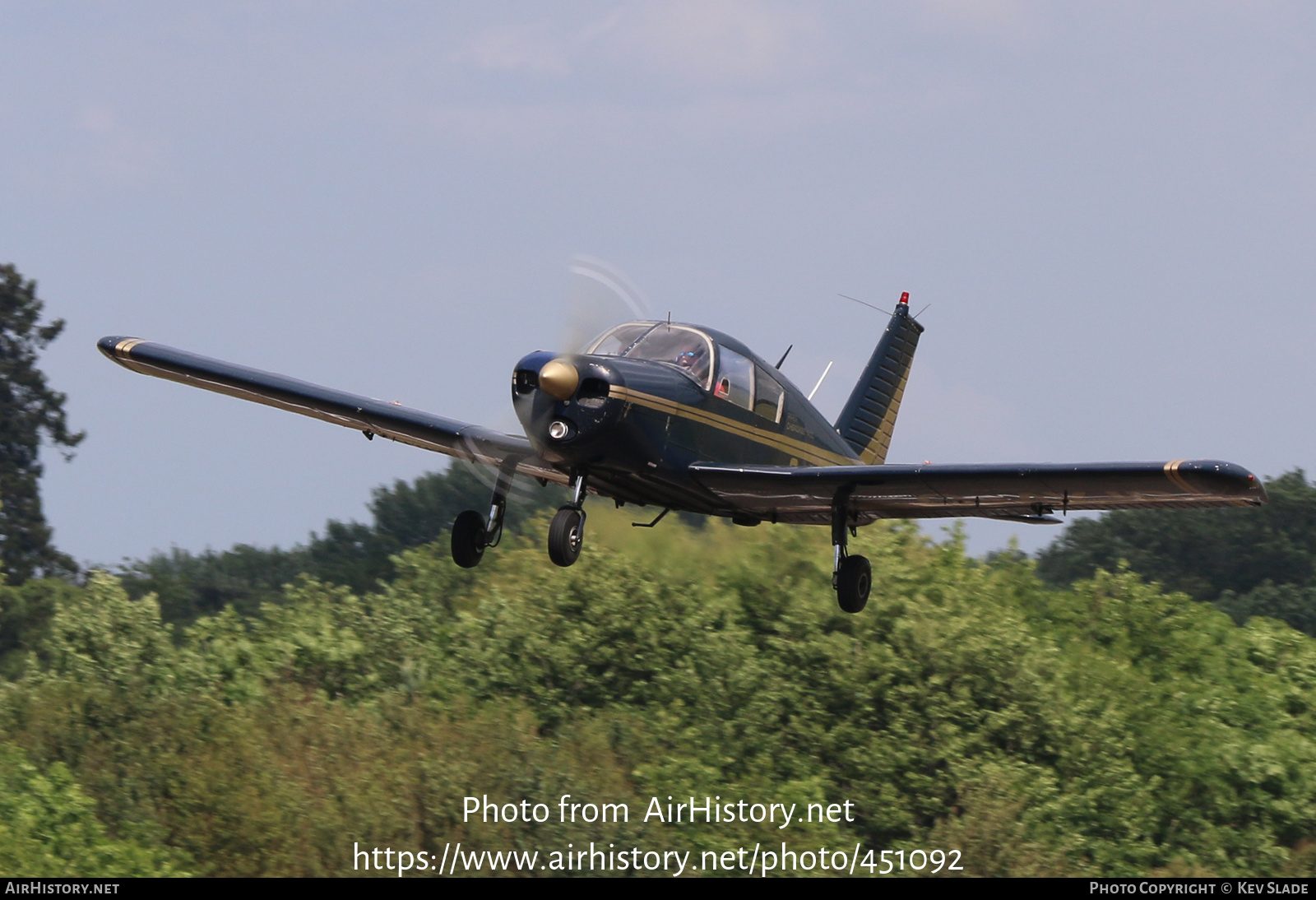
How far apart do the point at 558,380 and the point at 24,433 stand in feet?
223

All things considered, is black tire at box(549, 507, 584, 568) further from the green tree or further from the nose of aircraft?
the green tree

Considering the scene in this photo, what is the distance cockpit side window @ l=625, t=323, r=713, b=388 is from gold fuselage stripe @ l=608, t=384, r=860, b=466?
1.23ft

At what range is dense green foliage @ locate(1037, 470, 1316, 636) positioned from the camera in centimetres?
7462

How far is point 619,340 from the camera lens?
55.2 feet

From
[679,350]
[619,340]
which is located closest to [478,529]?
[619,340]

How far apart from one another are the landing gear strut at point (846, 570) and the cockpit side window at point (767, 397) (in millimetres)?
1204

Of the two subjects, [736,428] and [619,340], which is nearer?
[619,340]

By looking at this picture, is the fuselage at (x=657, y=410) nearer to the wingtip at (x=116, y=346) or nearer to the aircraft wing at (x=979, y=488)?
the aircraft wing at (x=979, y=488)

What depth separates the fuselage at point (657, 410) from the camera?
1569 cm

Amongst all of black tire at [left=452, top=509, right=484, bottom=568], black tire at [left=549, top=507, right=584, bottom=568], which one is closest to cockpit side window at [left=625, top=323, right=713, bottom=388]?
black tire at [left=549, top=507, right=584, bottom=568]

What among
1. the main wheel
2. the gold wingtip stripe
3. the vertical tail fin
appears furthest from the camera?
the vertical tail fin

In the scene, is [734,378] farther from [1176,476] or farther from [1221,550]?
[1221,550]
